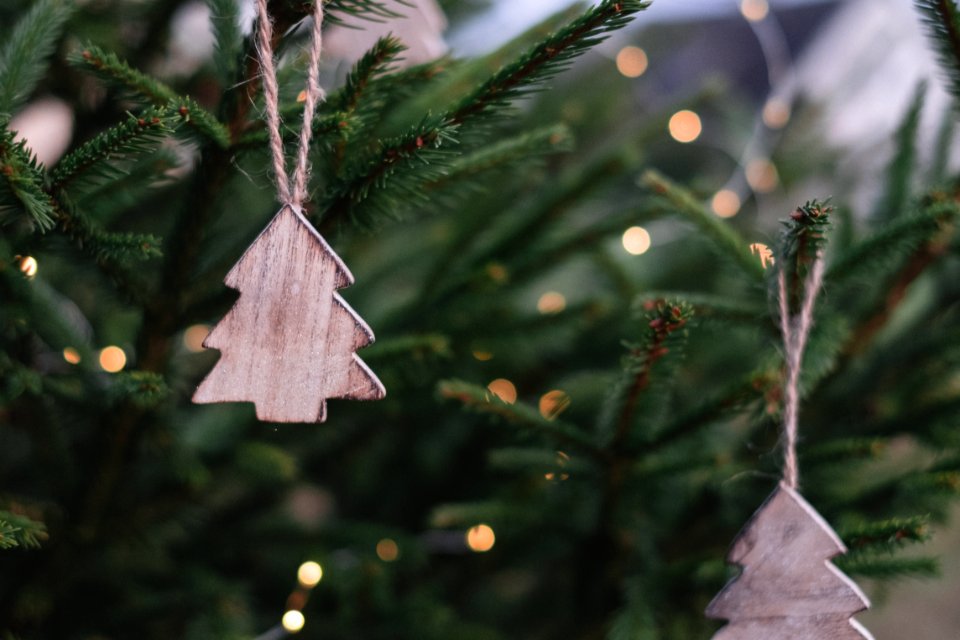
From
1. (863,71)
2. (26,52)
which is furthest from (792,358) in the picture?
(863,71)

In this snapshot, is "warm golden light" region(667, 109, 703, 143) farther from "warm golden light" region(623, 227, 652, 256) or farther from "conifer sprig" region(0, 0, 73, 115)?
"conifer sprig" region(0, 0, 73, 115)

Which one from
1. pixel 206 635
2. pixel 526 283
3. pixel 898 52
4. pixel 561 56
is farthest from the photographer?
pixel 898 52

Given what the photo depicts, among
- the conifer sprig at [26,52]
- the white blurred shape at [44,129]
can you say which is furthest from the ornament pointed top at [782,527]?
the white blurred shape at [44,129]

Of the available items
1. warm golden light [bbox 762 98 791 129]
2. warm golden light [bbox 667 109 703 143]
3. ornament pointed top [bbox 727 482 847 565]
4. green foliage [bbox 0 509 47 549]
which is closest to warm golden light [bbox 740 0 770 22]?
warm golden light [bbox 762 98 791 129]

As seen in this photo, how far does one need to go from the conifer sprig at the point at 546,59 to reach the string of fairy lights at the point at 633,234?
198 mm

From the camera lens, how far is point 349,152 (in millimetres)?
500

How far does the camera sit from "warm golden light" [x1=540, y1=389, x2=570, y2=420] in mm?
664

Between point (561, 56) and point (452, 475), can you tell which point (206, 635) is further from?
point (561, 56)

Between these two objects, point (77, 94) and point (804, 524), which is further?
point (77, 94)

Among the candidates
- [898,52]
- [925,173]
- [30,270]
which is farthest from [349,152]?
[898,52]

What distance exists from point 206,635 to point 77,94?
53 cm

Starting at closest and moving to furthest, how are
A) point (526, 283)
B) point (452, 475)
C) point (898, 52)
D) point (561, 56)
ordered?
point (561, 56) < point (526, 283) < point (452, 475) < point (898, 52)

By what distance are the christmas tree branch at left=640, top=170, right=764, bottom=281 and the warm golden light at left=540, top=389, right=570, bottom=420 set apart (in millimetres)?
195

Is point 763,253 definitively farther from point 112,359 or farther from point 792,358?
point 112,359
